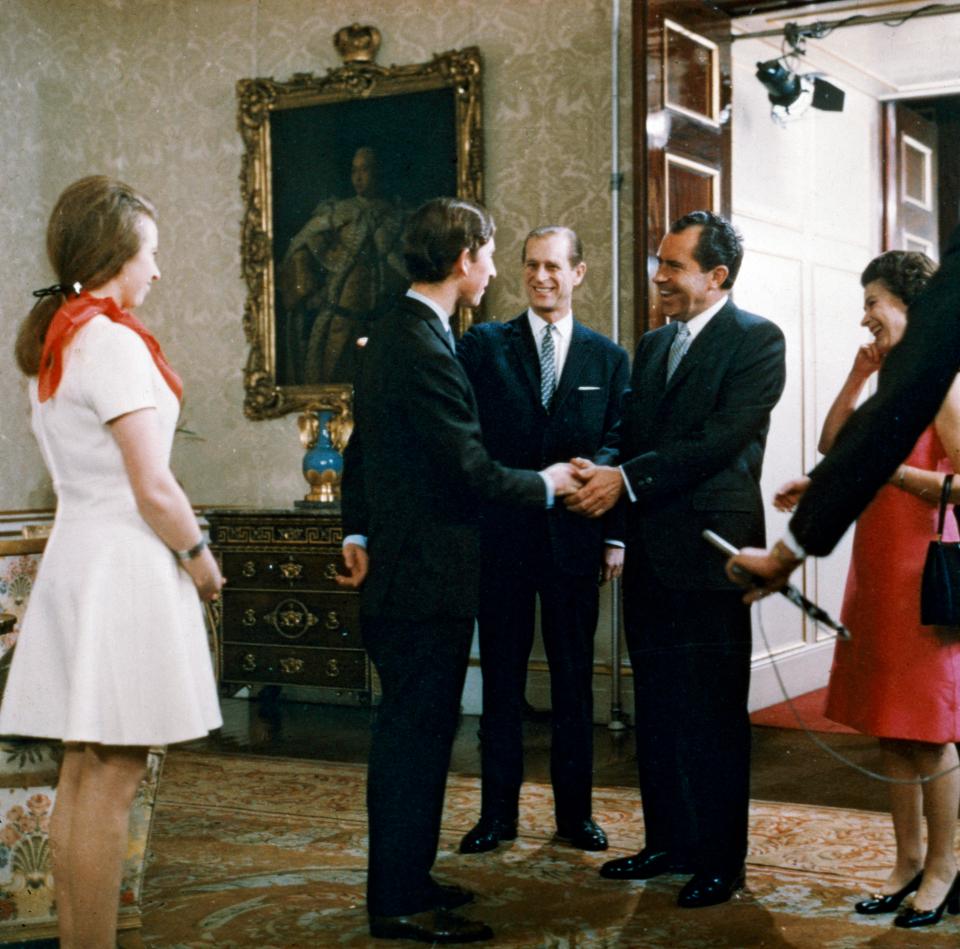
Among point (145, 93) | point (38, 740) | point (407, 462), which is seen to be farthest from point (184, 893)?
point (145, 93)

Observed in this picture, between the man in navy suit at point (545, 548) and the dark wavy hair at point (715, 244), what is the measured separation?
0.66m

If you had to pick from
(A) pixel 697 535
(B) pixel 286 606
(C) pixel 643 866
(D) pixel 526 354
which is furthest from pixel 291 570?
(A) pixel 697 535

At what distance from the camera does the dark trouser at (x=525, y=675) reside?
3641mm

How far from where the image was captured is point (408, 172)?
19.1 feet

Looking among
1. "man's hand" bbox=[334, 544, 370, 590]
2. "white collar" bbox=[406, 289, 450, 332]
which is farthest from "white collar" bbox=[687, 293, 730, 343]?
"man's hand" bbox=[334, 544, 370, 590]

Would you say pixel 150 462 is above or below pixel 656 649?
above

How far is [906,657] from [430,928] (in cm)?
122

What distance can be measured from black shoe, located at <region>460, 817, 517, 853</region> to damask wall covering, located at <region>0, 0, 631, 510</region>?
2804 mm

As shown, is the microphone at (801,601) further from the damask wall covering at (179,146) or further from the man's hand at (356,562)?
the damask wall covering at (179,146)

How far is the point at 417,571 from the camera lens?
2.82 m

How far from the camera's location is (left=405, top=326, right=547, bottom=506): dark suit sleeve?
111 inches

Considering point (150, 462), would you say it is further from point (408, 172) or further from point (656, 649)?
point (408, 172)

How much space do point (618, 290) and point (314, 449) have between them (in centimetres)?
148

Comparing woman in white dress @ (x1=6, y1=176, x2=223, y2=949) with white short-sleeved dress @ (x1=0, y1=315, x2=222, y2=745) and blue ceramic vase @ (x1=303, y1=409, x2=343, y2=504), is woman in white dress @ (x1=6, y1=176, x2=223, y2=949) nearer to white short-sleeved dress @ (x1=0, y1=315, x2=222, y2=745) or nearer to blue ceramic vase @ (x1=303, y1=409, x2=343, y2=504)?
white short-sleeved dress @ (x1=0, y1=315, x2=222, y2=745)
